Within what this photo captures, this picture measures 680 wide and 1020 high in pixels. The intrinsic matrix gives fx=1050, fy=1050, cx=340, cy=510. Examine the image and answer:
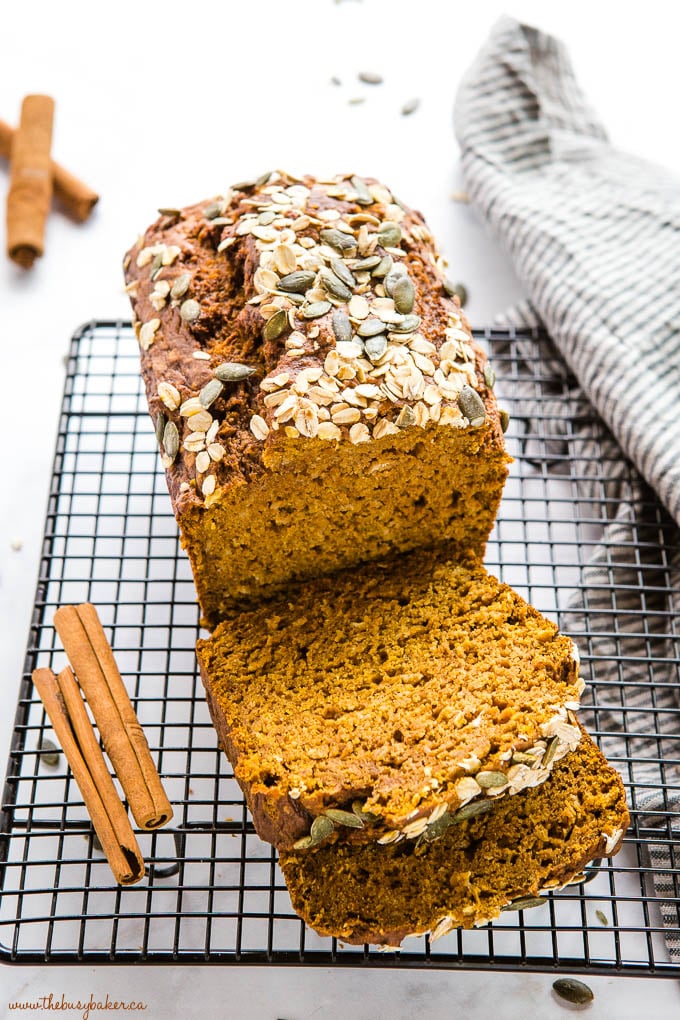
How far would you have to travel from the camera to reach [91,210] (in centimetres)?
482

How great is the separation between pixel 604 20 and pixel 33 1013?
5074 mm

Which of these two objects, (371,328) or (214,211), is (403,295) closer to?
(371,328)

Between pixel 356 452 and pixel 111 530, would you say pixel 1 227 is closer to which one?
pixel 111 530

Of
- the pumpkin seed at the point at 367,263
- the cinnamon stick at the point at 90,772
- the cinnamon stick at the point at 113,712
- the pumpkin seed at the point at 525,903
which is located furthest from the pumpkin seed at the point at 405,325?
the pumpkin seed at the point at 525,903

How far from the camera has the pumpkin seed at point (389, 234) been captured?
10.6 ft

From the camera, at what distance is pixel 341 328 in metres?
2.98

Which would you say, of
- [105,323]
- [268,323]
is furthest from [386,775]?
[105,323]

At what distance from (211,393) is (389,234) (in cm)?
77

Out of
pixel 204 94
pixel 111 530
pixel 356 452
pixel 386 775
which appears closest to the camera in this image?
pixel 386 775

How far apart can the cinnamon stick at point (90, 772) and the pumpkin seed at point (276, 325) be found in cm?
124

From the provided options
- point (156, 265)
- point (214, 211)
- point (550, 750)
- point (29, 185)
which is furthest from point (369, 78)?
point (550, 750)

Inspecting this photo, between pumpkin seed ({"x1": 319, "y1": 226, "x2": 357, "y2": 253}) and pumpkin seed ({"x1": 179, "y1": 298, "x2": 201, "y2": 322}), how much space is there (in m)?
0.43

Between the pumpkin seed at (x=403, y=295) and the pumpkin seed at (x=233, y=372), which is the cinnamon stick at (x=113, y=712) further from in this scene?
the pumpkin seed at (x=403, y=295)

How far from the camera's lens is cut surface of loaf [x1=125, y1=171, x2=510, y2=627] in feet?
9.61
